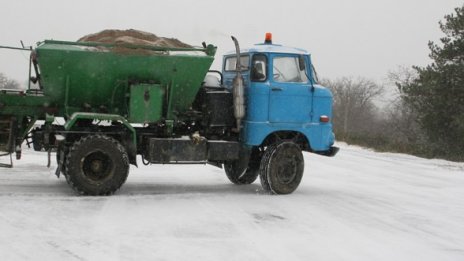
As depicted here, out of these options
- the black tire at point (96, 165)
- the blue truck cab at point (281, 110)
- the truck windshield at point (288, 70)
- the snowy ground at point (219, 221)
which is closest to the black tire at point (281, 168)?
the blue truck cab at point (281, 110)

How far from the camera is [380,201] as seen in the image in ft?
33.0

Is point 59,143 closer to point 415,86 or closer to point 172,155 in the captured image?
point 172,155

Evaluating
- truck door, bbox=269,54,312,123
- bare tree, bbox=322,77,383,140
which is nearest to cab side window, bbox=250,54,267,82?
truck door, bbox=269,54,312,123

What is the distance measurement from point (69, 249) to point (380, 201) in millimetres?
6160

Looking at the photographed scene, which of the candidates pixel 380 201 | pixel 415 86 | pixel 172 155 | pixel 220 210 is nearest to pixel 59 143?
pixel 172 155

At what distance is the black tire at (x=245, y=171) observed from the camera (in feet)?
36.3

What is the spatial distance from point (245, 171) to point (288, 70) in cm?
227

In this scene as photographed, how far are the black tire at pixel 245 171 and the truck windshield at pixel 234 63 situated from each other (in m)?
1.68

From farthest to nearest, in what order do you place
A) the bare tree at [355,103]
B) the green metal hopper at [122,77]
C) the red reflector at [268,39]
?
the bare tree at [355,103], the red reflector at [268,39], the green metal hopper at [122,77]

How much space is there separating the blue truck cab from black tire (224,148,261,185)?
1.45 ft

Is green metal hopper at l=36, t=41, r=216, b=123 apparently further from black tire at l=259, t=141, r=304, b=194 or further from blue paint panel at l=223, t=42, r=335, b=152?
black tire at l=259, t=141, r=304, b=194

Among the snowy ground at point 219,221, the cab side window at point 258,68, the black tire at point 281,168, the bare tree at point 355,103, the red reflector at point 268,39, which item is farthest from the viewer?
the bare tree at point 355,103

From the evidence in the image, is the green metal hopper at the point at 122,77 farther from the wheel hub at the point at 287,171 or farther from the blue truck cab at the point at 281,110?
the wheel hub at the point at 287,171

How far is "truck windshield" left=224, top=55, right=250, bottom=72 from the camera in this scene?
33.3ft
